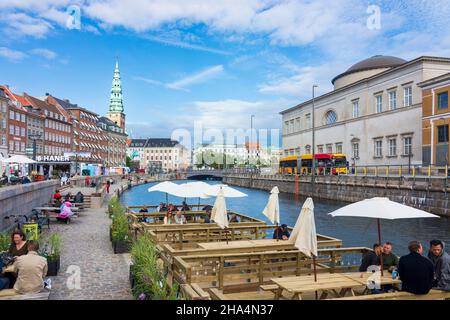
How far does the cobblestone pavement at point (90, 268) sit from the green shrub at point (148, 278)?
583mm

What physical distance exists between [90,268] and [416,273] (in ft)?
29.0

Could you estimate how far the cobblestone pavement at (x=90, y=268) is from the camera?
9469 mm

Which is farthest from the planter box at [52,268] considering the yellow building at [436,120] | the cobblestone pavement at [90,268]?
the yellow building at [436,120]

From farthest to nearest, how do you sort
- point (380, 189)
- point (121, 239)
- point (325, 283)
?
point (380, 189) < point (121, 239) < point (325, 283)

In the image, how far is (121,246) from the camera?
1406 cm

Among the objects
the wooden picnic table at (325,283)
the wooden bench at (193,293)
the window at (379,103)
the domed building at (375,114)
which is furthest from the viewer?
the window at (379,103)

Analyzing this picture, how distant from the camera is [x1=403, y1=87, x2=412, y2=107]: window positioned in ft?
179

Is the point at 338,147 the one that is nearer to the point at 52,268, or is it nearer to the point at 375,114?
the point at 375,114

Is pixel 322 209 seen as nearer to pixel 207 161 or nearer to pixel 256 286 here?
pixel 256 286

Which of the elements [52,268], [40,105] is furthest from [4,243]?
[40,105]

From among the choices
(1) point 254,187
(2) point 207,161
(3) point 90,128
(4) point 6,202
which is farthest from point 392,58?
(2) point 207,161

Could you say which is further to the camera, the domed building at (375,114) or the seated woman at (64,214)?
the domed building at (375,114)

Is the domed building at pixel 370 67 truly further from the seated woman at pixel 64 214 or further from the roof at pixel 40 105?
the roof at pixel 40 105

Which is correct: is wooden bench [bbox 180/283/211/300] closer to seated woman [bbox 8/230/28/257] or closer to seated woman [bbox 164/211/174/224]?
seated woman [bbox 8/230/28/257]
